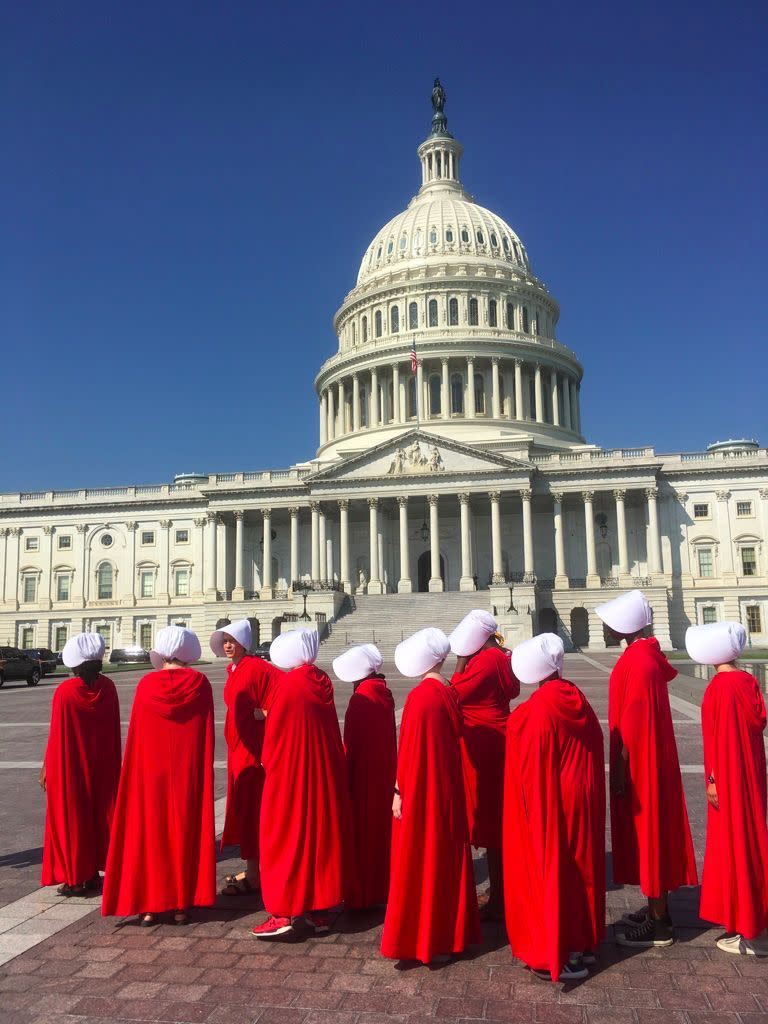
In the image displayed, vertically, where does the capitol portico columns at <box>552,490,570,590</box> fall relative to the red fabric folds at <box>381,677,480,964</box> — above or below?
above

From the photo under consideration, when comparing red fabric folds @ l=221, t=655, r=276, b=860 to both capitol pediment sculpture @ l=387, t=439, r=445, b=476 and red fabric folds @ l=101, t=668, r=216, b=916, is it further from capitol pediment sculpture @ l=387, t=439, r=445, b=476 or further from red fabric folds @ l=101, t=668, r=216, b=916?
capitol pediment sculpture @ l=387, t=439, r=445, b=476

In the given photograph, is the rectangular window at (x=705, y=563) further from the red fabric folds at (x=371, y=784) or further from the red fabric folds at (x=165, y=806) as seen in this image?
the red fabric folds at (x=165, y=806)

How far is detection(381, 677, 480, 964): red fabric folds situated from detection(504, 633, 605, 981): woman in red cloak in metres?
0.37

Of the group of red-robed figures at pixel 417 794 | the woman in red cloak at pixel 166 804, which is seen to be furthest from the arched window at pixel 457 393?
the woman in red cloak at pixel 166 804

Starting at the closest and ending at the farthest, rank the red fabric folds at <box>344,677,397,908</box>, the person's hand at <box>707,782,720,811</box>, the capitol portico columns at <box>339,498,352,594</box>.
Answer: the person's hand at <box>707,782,720,811</box>
the red fabric folds at <box>344,677,397,908</box>
the capitol portico columns at <box>339,498,352,594</box>

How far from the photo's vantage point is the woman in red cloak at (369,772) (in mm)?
7777

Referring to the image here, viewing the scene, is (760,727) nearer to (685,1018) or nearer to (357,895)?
(685,1018)

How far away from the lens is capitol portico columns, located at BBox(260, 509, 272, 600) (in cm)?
6775

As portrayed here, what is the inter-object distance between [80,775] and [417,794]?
367 centimetres

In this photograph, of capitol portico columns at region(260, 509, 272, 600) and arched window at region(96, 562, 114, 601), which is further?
arched window at region(96, 562, 114, 601)

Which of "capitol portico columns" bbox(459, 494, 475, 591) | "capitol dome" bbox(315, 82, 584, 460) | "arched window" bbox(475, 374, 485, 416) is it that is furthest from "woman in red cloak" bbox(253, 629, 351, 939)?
"arched window" bbox(475, 374, 485, 416)

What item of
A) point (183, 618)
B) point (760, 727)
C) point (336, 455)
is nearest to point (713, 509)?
point (336, 455)

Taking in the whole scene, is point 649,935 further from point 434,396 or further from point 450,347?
point 434,396

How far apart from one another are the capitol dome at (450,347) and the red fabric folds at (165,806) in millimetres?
64001
